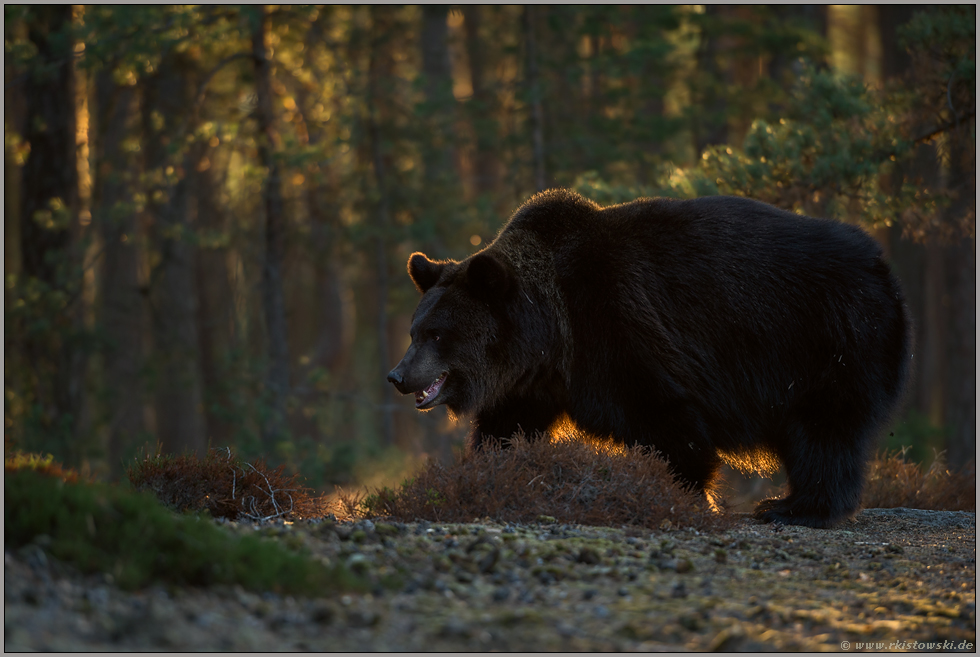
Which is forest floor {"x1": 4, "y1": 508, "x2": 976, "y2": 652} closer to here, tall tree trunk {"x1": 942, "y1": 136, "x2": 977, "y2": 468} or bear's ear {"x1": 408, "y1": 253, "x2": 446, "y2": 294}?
bear's ear {"x1": 408, "y1": 253, "x2": 446, "y2": 294}

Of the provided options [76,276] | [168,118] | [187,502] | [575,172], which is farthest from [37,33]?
[187,502]

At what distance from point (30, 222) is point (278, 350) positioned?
497cm

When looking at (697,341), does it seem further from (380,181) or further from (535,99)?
(380,181)

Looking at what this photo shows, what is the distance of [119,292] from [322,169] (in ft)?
18.4

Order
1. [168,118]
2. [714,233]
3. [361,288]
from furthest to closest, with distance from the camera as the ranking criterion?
[361,288] < [168,118] < [714,233]

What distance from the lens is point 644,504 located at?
589 centimetres

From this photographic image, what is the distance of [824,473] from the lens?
6773 millimetres

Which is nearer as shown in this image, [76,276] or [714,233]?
[714,233]

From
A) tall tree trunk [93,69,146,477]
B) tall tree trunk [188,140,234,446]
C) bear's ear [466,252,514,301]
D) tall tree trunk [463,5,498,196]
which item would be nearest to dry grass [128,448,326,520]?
bear's ear [466,252,514,301]

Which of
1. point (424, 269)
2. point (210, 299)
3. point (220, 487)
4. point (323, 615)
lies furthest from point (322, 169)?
point (323, 615)

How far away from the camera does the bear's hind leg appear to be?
6758 millimetres

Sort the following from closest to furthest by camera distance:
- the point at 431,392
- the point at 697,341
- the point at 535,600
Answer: the point at 535,600
the point at 697,341
the point at 431,392

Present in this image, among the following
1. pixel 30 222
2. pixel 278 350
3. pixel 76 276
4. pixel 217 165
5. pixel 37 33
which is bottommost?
pixel 278 350

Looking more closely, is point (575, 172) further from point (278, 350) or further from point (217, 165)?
point (217, 165)
